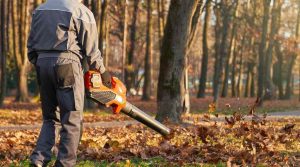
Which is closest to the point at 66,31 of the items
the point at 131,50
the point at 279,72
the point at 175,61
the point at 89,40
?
the point at 89,40

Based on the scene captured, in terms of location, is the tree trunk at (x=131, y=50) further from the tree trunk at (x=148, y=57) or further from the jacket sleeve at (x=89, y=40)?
the jacket sleeve at (x=89, y=40)

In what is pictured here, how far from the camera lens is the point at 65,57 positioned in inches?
210

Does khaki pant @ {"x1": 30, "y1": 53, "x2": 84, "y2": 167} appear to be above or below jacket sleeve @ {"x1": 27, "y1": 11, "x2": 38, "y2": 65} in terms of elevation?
below

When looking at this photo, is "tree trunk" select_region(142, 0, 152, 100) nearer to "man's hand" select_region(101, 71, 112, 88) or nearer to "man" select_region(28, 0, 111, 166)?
"man's hand" select_region(101, 71, 112, 88)

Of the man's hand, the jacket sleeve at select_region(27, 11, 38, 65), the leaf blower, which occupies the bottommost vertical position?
A: the leaf blower

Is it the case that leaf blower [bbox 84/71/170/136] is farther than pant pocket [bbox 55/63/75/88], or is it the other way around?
leaf blower [bbox 84/71/170/136]

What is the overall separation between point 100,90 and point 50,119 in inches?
26.7

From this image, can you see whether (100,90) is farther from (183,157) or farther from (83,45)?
(183,157)

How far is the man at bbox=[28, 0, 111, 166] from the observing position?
5.32m

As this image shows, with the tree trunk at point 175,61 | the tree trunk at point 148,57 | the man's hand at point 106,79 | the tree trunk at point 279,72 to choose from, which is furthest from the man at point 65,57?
the tree trunk at point 279,72

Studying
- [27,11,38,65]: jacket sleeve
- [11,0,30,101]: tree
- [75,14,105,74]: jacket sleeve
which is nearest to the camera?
[75,14,105,74]: jacket sleeve

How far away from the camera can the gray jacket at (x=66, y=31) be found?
5.34 m

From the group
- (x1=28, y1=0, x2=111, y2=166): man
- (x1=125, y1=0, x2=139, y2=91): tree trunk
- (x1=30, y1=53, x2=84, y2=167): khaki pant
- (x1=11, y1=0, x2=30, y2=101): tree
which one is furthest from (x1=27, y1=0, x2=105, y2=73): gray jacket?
(x1=125, y1=0, x2=139, y2=91): tree trunk

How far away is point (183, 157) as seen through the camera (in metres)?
6.59
